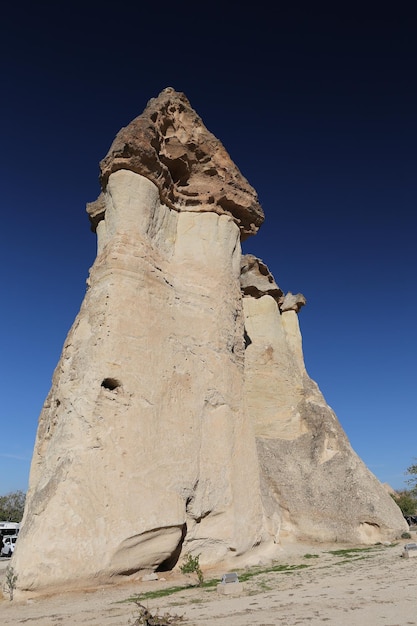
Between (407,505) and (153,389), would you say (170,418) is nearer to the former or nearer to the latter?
(153,389)

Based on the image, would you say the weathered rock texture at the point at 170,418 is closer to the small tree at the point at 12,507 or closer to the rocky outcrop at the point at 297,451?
the rocky outcrop at the point at 297,451

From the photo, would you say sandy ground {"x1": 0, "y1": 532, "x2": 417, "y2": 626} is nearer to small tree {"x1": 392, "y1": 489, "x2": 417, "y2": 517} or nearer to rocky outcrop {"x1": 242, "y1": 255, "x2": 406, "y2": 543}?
rocky outcrop {"x1": 242, "y1": 255, "x2": 406, "y2": 543}

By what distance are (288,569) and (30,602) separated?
20.8ft

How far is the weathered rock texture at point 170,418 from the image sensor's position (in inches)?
392

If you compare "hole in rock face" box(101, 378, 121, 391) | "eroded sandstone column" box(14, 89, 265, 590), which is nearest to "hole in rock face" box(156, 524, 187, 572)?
"eroded sandstone column" box(14, 89, 265, 590)

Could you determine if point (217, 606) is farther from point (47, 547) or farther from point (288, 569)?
point (288, 569)

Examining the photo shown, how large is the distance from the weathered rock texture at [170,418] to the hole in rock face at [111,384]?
1.0 inches

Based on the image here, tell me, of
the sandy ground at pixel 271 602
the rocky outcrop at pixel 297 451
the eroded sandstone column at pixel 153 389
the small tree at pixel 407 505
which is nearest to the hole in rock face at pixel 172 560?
the eroded sandstone column at pixel 153 389

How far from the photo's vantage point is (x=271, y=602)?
7.64 metres

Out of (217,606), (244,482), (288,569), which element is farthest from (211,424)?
(217,606)

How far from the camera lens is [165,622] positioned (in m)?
5.85

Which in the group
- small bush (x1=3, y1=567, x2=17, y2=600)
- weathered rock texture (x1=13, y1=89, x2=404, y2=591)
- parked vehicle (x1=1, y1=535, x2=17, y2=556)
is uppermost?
weathered rock texture (x1=13, y1=89, x2=404, y2=591)

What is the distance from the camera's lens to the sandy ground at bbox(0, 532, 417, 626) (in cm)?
639

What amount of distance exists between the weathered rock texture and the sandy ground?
745 millimetres
